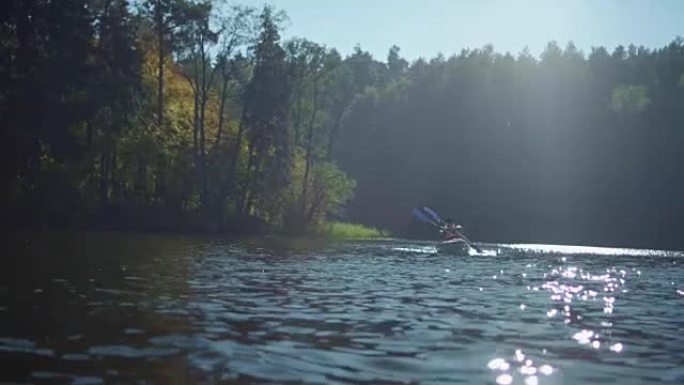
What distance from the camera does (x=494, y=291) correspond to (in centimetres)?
2352

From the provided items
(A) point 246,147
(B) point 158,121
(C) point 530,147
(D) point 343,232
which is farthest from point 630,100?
(B) point 158,121

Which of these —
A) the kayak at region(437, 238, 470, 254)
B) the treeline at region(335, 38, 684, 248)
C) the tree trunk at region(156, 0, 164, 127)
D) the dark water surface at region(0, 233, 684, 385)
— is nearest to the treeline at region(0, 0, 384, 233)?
the tree trunk at region(156, 0, 164, 127)

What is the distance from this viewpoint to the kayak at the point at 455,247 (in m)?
47.9

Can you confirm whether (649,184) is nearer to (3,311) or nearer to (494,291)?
(494,291)

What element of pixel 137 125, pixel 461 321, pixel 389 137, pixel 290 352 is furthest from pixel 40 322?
pixel 389 137

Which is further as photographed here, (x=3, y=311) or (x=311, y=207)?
(x=311, y=207)

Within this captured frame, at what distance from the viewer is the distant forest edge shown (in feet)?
185

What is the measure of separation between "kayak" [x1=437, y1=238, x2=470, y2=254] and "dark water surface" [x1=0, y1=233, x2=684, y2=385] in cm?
1917

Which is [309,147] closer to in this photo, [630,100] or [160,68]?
[160,68]

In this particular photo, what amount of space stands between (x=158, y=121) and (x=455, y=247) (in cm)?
3177

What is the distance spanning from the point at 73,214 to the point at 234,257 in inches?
1131

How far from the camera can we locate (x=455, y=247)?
1889 inches

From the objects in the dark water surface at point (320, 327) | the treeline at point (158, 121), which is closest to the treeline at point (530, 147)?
the treeline at point (158, 121)

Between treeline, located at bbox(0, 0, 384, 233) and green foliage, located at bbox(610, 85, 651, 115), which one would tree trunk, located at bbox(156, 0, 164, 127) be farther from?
green foliage, located at bbox(610, 85, 651, 115)
